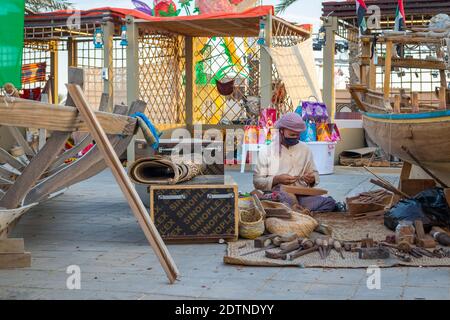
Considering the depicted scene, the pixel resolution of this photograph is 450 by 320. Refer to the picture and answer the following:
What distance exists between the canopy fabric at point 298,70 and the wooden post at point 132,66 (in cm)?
203

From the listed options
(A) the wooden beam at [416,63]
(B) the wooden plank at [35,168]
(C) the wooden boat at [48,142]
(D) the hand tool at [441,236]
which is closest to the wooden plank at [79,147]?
(C) the wooden boat at [48,142]

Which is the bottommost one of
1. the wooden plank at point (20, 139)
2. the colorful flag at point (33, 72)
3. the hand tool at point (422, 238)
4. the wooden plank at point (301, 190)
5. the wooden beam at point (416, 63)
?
the hand tool at point (422, 238)

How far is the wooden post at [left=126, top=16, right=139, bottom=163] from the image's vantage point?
10102 millimetres

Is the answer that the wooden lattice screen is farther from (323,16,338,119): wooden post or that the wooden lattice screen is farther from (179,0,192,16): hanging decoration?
(323,16,338,119): wooden post

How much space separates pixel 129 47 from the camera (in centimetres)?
1017

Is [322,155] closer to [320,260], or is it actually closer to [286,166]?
[286,166]

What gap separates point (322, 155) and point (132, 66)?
299 centimetres

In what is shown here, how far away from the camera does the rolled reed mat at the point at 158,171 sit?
15.5ft

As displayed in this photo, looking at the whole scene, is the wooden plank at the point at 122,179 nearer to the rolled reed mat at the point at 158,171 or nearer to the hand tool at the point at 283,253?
the hand tool at the point at 283,253

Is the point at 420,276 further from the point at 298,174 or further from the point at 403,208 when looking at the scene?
the point at 298,174

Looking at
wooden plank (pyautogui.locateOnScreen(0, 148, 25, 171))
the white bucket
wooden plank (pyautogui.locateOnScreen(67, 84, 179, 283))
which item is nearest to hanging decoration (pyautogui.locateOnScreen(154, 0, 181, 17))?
the white bucket

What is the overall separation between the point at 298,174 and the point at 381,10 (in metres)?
4.80

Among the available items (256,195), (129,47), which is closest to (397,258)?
(256,195)

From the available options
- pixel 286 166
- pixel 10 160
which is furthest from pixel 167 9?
pixel 286 166
